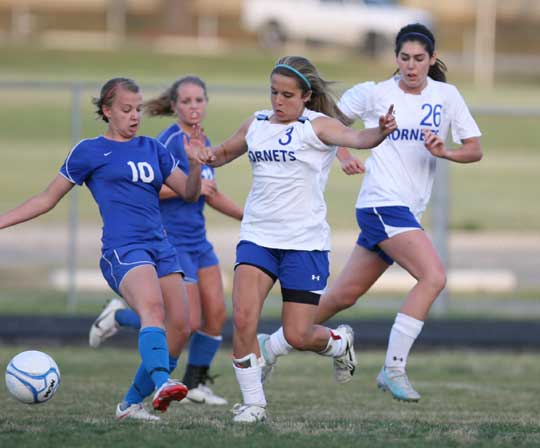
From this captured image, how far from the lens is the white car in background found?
3856 centimetres

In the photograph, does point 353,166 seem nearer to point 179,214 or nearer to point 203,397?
point 179,214

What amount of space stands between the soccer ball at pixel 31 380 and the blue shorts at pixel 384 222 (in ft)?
7.62

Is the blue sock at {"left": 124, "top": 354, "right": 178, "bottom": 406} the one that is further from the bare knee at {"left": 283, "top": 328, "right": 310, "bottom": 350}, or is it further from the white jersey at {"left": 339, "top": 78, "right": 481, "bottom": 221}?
the white jersey at {"left": 339, "top": 78, "right": 481, "bottom": 221}

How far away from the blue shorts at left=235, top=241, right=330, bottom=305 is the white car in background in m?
31.7

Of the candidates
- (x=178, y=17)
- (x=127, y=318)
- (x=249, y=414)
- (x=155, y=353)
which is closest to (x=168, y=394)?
(x=155, y=353)

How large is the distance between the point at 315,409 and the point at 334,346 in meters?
0.68

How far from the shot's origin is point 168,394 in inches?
241

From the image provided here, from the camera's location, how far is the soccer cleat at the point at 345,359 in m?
7.50

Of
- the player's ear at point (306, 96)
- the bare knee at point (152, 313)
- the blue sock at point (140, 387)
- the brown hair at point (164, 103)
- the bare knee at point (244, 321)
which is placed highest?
the player's ear at point (306, 96)

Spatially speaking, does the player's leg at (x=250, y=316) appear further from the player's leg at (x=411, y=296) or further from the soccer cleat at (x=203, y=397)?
the soccer cleat at (x=203, y=397)

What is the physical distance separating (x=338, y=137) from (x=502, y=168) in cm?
917

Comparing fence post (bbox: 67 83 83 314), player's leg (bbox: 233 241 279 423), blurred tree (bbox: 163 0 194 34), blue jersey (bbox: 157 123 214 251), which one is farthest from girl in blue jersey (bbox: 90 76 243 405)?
blurred tree (bbox: 163 0 194 34)

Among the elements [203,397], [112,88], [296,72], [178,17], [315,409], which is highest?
[178,17]

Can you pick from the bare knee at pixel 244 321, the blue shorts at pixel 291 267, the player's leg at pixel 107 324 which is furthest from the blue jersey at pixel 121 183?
the player's leg at pixel 107 324
